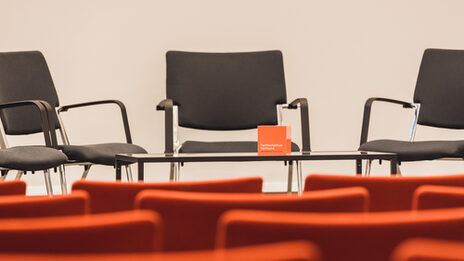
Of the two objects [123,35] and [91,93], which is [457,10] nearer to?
[123,35]

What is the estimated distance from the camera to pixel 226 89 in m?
3.98

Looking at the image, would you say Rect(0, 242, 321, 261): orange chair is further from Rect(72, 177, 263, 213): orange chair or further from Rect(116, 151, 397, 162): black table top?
Rect(116, 151, 397, 162): black table top

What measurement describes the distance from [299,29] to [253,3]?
0.44m

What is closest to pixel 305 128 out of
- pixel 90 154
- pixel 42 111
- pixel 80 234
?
pixel 90 154

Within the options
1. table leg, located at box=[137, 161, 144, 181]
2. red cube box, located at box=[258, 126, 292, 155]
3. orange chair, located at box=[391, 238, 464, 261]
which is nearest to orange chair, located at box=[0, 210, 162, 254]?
orange chair, located at box=[391, 238, 464, 261]

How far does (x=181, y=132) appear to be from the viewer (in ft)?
15.1

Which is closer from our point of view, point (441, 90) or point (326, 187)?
point (326, 187)

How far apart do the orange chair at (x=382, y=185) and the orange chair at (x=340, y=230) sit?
523 mm

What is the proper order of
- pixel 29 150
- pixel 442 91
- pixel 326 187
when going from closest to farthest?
pixel 326 187, pixel 29 150, pixel 442 91

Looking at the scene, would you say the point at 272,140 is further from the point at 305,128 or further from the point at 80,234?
the point at 80,234

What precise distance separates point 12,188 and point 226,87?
8.98 feet

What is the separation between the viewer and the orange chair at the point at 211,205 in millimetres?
994

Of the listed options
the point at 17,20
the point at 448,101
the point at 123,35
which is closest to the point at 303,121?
the point at 448,101

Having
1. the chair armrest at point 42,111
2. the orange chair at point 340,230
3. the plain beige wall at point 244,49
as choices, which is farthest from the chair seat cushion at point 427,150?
the orange chair at point 340,230
